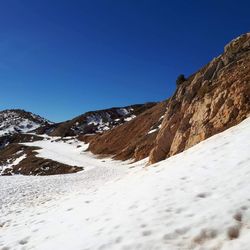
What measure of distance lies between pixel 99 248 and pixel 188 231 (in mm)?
1971

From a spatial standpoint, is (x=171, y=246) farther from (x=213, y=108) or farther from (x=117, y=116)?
(x=117, y=116)

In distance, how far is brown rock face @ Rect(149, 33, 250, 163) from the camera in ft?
66.1

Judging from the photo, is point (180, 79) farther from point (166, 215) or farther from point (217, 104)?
point (166, 215)

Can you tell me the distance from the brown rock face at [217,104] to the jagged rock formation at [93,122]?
110 m

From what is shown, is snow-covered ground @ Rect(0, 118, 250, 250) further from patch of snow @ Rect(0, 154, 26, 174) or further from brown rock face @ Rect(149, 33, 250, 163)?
patch of snow @ Rect(0, 154, 26, 174)

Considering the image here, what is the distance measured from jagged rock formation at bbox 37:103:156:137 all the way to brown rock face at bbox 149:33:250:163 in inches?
4312

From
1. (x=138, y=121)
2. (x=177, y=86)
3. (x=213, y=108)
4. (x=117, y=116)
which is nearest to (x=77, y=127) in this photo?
(x=117, y=116)

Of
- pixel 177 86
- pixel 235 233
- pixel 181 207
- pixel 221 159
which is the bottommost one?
pixel 235 233

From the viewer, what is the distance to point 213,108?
23.1 metres

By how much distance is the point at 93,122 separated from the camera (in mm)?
167000

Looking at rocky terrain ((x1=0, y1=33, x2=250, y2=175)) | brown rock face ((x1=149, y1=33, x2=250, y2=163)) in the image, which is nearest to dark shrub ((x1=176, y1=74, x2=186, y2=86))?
rocky terrain ((x1=0, y1=33, x2=250, y2=175))

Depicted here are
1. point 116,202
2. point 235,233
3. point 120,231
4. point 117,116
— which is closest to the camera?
point 235,233

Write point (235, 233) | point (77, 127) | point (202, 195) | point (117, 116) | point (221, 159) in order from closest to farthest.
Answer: point (235, 233) → point (202, 195) → point (221, 159) → point (77, 127) → point (117, 116)

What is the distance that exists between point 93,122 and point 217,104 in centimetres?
14580
